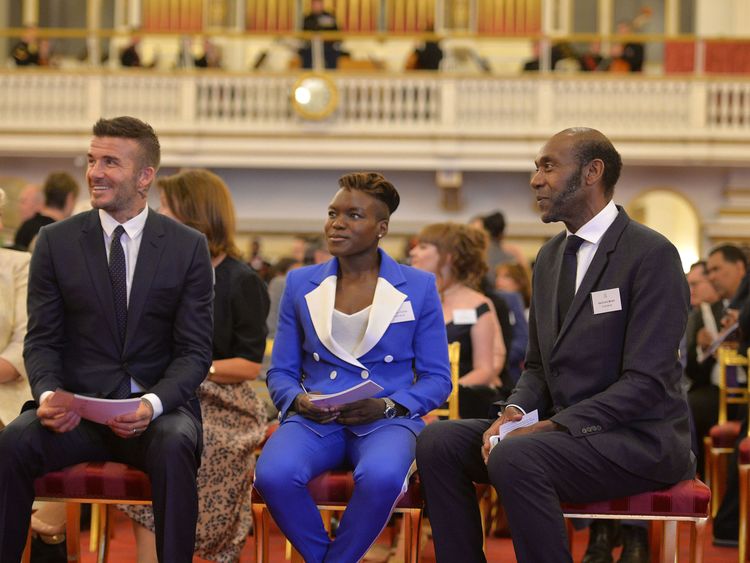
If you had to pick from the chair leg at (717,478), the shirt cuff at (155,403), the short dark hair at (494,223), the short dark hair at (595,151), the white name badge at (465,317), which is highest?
the short dark hair at (595,151)

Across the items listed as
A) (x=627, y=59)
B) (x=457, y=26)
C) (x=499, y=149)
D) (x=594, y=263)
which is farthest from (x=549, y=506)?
(x=457, y=26)

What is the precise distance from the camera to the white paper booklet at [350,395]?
3691mm

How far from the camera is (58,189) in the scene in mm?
6480

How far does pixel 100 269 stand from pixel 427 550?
2.46m

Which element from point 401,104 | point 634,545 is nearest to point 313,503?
point 634,545

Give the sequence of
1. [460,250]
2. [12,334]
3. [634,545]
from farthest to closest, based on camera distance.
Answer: [460,250] < [634,545] < [12,334]

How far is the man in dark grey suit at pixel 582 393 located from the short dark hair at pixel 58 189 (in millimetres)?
3460

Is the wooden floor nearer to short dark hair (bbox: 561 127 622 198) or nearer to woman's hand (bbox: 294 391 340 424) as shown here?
woman's hand (bbox: 294 391 340 424)

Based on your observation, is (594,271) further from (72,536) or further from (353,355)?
(72,536)

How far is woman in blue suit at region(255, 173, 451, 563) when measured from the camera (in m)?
3.74

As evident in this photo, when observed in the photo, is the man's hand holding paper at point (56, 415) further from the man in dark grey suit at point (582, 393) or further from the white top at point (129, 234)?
the man in dark grey suit at point (582, 393)

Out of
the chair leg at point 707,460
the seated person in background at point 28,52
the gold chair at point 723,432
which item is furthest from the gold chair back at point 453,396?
the seated person in background at point 28,52

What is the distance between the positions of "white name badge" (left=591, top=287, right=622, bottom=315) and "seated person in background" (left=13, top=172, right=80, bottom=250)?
12.3 feet

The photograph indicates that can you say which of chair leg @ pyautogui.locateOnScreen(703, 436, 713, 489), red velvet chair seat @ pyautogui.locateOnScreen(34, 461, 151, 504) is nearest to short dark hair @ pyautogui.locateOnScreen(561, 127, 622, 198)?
red velvet chair seat @ pyautogui.locateOnScreen(34, 461, 151, 504)
